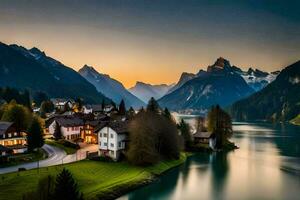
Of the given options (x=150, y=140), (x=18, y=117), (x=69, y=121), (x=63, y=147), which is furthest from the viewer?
(x=69, y=121)

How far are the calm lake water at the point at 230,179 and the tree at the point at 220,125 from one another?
12.7m

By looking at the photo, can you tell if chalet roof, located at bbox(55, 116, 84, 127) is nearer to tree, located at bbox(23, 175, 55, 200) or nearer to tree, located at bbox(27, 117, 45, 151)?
tree, located at bbox(27, 117, 45, 151)

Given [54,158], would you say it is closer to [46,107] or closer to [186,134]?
[186,134]

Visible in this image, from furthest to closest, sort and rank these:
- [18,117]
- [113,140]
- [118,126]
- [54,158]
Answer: [18,117] < [118,126] < [113,140] < [54,158]

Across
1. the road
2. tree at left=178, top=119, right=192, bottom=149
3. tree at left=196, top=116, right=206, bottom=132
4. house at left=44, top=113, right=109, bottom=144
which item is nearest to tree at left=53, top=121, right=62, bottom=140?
house at left=44, top=113, right=109, bottom=144

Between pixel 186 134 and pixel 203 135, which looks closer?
pixel 186 134

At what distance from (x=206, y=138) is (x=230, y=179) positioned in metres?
44.0

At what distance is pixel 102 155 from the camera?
274 feet

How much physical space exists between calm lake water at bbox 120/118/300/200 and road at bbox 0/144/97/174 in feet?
61.6

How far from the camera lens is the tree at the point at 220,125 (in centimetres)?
12356

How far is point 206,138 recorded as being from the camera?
393 feet

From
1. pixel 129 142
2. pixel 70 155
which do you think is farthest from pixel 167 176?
pixel 70 155

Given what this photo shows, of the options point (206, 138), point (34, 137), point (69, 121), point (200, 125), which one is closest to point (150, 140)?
point (34, 137)

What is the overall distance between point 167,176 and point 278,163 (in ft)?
109
